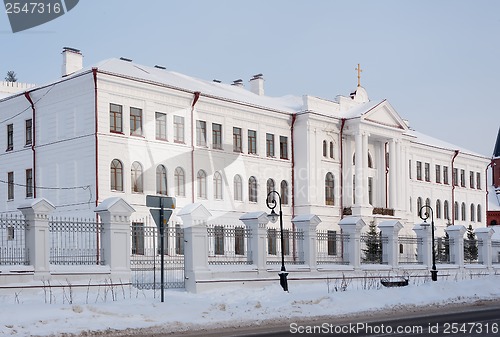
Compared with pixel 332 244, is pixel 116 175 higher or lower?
higher

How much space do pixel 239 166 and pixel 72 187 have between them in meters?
10.1

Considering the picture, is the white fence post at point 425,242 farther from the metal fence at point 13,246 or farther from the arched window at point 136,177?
the metal fence at point 13,246

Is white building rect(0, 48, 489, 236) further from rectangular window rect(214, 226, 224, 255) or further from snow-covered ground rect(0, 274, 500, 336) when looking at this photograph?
snow-covered ground rect(0, 274, 500, 336)

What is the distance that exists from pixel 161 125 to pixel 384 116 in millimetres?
17123

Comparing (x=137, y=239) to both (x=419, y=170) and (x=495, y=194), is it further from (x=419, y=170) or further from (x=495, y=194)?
(x=495, y=194)

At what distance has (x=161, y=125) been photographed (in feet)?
121

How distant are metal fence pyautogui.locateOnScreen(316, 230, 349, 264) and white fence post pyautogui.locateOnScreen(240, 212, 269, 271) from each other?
2949mm

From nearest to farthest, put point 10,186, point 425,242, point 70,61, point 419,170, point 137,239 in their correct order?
point 137,239
point 425,242
point 70,61
point 10,186
point 419,170

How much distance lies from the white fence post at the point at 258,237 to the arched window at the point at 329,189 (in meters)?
21.2

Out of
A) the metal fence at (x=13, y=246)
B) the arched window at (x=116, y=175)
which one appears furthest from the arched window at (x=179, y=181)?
the metal fence at (x=13, y=246)

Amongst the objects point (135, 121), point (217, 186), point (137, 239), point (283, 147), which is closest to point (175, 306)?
point (137, 239)

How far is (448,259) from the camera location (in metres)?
35.0

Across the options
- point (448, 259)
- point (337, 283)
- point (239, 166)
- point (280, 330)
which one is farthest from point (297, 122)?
point (280, 330)

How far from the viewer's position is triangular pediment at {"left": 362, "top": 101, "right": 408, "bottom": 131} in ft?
153
